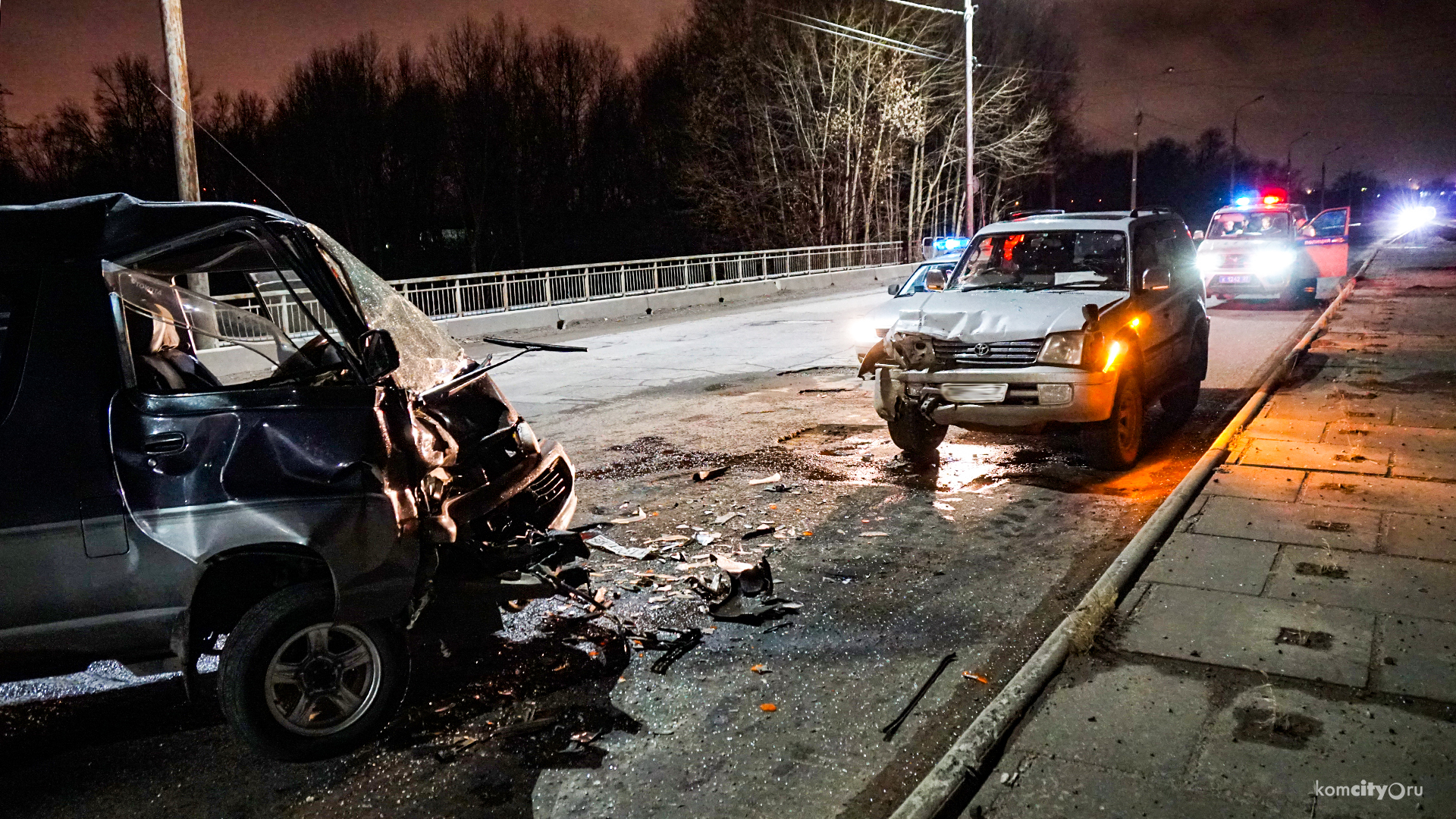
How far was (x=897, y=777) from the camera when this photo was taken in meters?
3.61

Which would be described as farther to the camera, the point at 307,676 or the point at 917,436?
the point at 917,436

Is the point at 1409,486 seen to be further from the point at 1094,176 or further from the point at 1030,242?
the point at 1094,176

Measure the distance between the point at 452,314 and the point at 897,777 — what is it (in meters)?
18.8

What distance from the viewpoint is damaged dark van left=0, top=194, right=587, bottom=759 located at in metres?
3.51

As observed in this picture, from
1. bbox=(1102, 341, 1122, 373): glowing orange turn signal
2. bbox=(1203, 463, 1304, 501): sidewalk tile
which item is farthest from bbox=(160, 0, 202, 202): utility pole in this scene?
bbox=(1203, 463, 1304, 501): sidewalk tile

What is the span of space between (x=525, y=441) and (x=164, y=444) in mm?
1868

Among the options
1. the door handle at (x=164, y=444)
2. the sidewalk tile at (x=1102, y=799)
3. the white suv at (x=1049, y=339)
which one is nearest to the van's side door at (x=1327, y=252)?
the white suv at (x=1049, y=339)

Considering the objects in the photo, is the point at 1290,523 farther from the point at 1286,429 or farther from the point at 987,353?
the point at 1286,429

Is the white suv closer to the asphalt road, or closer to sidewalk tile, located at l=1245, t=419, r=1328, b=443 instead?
the asphalt road

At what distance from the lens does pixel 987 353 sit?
7617 mm

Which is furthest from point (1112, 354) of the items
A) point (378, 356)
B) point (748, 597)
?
point (378, 356)

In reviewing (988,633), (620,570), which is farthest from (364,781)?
(988,633)

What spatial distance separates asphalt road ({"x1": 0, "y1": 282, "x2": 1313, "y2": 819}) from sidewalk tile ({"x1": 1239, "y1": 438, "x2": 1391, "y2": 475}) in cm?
60

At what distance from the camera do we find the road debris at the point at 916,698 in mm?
3947
